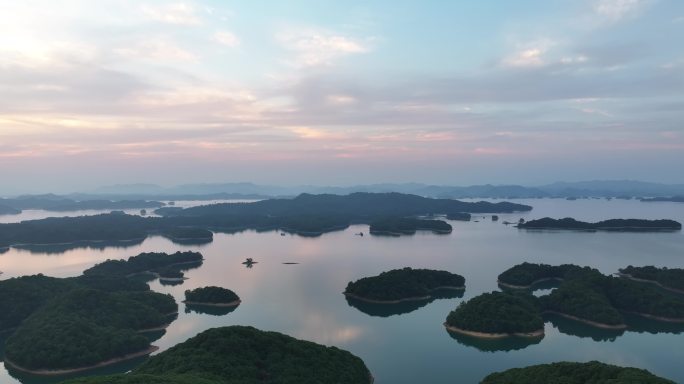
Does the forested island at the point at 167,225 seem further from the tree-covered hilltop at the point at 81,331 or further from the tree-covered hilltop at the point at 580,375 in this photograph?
the tree-covered hilltop at the point at 580,375

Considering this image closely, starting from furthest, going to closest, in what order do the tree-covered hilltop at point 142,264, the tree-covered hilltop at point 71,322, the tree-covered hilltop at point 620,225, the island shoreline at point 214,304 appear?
the tree-covered hilltop at point 620,225
the tree-covered hilltop at point 142,264
the island shoreline at point 214,304
the tree-covered hilltop at point 71,322

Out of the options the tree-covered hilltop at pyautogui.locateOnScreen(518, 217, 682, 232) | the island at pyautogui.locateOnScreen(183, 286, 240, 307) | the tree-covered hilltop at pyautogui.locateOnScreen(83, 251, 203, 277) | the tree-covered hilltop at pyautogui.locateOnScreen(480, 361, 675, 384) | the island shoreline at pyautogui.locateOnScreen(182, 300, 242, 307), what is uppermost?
the tree-covered hilltop at pyautogui.locateOnScreen(518, 217, 682, 232)

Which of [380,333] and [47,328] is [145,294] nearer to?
[47,328]

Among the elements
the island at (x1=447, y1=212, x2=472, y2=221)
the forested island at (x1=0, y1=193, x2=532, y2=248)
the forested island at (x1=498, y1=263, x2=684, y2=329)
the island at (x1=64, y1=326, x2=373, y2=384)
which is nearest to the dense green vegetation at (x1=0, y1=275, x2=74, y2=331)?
the island at (x1=64, y1=326, x2=373, y2=384)

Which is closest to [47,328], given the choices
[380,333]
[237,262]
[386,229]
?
[380,333]

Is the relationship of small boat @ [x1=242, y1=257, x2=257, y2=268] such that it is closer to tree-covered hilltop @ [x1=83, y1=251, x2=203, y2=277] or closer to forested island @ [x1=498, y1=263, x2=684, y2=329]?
tree-covered hilltop @ [x1=83, y1=251, x2=203, y2=277]

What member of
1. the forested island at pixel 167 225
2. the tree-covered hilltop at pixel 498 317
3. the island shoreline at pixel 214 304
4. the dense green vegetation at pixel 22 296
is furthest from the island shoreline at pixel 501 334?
the forested island at pixel 167 225

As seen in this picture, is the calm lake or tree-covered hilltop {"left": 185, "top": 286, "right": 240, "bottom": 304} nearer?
the calm lake
